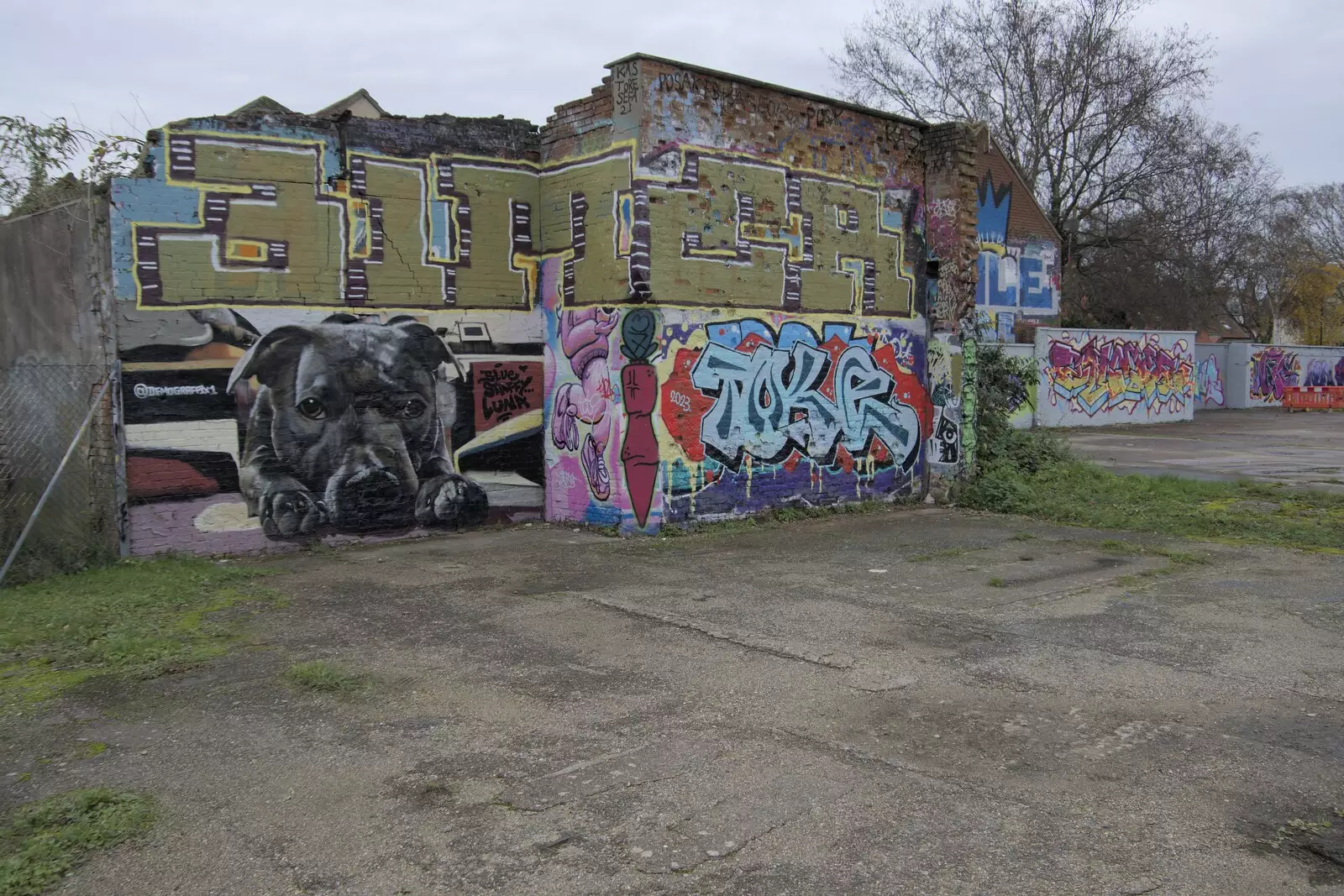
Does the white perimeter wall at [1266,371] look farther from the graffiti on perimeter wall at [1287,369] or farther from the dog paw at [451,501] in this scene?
the dog paw at [451,501]

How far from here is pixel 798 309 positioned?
467 inches

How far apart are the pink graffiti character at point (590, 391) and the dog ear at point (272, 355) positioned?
273cm

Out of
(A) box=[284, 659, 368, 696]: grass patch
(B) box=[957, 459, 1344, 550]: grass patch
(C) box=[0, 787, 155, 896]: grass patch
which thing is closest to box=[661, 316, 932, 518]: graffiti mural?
(B) box=[957, 459, 1344, 550]: grass patch

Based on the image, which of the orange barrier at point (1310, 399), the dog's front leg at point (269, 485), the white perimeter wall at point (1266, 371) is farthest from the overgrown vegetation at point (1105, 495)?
the orange barrier at point (1310, 399)

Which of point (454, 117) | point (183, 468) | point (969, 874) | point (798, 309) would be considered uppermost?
point (454, 117)

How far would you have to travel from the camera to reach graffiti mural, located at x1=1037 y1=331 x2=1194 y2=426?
2636 centimetres

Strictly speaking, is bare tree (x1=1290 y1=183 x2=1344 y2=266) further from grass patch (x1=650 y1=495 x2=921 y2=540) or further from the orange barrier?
grass patch (x1=650 y1=495 x2=921 y2=540)

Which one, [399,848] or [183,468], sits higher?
[183,468]

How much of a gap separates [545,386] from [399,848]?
802 centimetres

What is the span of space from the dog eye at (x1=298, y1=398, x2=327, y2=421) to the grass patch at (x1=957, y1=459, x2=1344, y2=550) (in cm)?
789

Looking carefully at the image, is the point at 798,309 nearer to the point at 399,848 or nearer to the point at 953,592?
the point at 953,592

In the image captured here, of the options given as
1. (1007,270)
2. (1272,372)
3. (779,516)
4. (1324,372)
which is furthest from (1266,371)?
(779,516)

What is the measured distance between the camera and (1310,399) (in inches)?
1421

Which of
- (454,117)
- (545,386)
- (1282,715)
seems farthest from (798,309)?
(1282,715)
